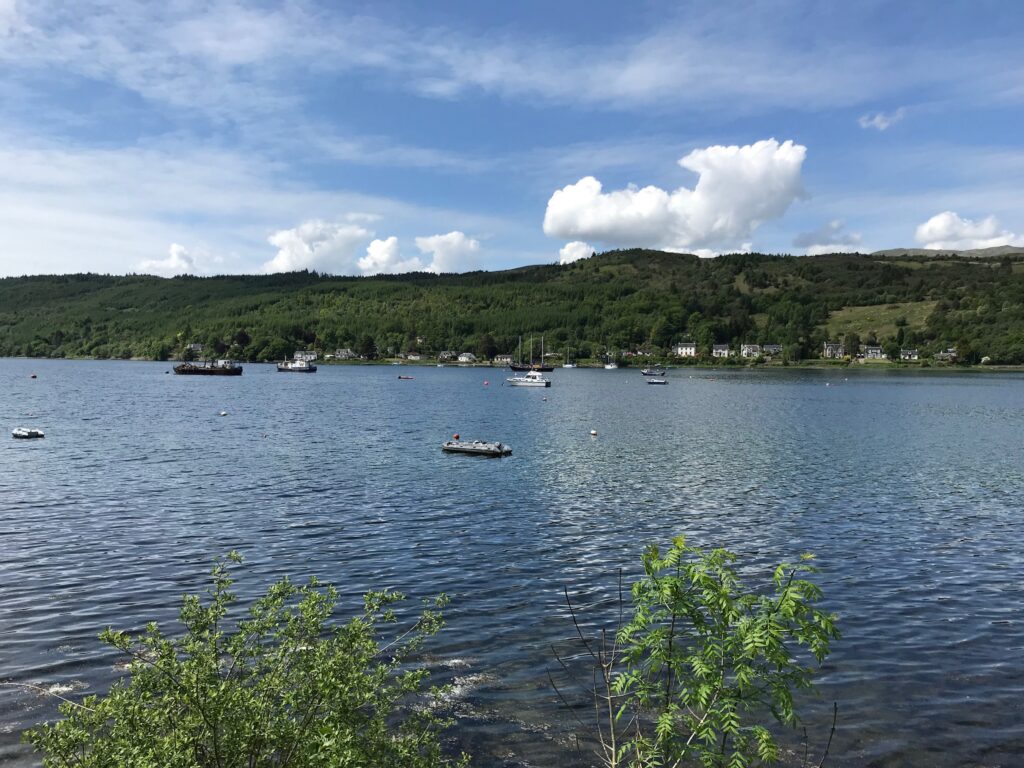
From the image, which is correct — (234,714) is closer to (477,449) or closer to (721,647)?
(721,647)

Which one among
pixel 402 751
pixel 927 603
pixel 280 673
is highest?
pixel 280 673

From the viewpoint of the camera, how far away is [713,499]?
43.8 metres

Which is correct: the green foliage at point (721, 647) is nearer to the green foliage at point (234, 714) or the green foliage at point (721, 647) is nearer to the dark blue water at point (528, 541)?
the green foliage at point (234, 714)

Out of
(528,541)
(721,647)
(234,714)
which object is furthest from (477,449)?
(234,714)

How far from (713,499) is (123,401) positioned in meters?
109

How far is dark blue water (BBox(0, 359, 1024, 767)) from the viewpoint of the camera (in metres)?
17.9

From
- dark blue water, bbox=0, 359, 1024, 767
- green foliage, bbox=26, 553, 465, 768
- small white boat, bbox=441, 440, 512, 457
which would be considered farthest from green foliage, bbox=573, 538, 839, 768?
small white boat, bbox=441, 440, 512, 457

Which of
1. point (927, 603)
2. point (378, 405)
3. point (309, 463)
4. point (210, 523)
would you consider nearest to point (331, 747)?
point (927, 603)

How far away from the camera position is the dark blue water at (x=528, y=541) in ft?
58.6

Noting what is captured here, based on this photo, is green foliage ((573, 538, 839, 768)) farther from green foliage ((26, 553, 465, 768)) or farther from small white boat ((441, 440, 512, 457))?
small white boat ((441, 440, 512, 457))

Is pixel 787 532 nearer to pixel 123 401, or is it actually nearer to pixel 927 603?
pixel 927 603

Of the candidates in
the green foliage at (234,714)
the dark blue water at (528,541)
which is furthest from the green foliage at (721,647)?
the dark blue water at (528,541)

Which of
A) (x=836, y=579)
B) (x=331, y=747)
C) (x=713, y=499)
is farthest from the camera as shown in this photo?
(x=713, y=499)

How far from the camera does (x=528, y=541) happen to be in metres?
33.3
